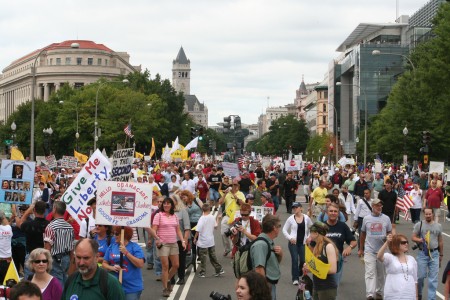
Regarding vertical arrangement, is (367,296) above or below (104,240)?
below

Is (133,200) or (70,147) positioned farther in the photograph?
(70,147)

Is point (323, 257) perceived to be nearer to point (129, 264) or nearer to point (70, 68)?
point (129, 264)

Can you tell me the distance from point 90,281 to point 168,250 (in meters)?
7.35

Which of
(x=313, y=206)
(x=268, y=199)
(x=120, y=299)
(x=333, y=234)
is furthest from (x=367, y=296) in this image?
(x=313, y=206)

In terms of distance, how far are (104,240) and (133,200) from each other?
2.05 ft

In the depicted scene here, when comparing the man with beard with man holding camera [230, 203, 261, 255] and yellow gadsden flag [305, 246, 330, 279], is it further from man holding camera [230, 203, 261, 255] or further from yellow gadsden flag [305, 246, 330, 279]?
man holding camera [230, 203, 261, 255]

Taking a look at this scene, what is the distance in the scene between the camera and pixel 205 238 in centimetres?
1634

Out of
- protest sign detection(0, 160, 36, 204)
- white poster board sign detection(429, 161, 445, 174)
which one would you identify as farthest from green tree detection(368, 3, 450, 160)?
protest sign detection(0, 160, 36, 204)

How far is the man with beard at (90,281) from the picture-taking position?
21.9 ft

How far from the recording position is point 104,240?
9891mm

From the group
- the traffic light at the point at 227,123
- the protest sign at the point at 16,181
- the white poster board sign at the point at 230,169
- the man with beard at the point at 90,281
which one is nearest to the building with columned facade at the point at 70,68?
the traffic light at the point at 227,123

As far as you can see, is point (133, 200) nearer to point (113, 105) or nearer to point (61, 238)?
point (61, 238)

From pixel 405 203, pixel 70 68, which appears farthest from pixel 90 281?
pixel 70 68

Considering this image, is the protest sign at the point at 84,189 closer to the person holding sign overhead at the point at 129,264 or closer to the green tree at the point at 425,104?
the person holding sign overhead at the point at 129,264
